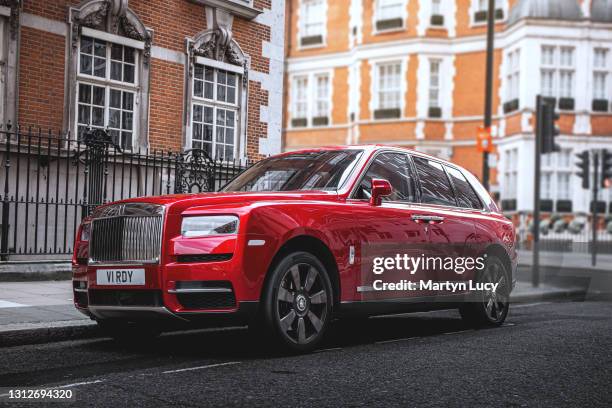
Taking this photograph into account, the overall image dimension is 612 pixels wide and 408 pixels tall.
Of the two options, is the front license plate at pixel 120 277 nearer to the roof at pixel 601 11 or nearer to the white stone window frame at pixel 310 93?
the roof at pixel 601 11

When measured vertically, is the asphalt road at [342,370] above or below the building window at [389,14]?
below

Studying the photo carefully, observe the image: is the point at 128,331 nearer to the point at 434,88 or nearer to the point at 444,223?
the point at 444,223

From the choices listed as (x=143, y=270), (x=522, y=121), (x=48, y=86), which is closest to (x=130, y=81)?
(x=48, y=86)

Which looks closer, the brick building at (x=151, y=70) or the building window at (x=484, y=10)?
the brick building at (x=151, y=70)

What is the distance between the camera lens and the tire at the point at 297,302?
655 cm

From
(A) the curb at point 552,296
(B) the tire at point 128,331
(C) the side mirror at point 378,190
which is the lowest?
(A) the curb at point 552,296

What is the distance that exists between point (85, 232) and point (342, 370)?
2.65 meters

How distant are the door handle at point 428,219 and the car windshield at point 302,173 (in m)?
0.82

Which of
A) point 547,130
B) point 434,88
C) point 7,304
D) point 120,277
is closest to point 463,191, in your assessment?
point 120,277

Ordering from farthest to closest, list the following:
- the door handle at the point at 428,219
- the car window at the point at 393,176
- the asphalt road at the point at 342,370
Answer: the door handle at the point at 428,219, the car window at the point at 393,176, the asphalt road at the point at 342,370

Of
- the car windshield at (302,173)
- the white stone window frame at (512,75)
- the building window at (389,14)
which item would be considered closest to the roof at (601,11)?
the white stone window frame at (512,75)

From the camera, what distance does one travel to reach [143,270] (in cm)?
656

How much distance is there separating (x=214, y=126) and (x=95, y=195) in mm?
3744

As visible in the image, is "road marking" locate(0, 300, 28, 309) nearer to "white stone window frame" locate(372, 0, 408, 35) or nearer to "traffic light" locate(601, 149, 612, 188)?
"traffic light" locate(601, 149, 612, 188)
